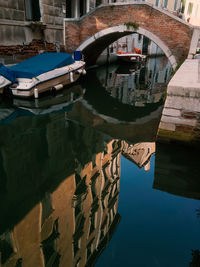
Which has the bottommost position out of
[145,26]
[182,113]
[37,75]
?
[182,113]

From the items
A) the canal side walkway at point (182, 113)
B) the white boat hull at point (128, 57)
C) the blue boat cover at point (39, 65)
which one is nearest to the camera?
the canal side walkway at point (182, 113)

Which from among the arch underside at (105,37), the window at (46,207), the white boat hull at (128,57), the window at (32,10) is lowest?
the window at (46,207)

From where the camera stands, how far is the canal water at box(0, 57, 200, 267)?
8.01 feet

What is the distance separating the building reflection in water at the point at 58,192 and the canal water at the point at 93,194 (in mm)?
12

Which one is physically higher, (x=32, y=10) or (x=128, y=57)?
(x=32, y=10)

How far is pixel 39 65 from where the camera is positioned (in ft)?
25.1

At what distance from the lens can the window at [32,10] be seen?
30.8 ft

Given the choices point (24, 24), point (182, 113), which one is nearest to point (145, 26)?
point (24, 24)

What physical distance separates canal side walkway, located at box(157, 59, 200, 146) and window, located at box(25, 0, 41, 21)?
25.9 ft

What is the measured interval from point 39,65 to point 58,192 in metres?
5.62

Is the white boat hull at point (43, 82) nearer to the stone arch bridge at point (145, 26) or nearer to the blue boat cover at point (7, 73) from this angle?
the blue boat cover at point (7, 73)

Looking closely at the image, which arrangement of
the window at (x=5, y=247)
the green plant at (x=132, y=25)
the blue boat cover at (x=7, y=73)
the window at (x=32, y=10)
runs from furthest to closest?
the green plant at (x=132, y=25) < the window at (x=32, y=10) < the blue boat cover at (x=7, y=73) < the window at (x=5, y=247)

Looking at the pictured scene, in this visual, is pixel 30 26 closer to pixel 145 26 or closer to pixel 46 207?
pixel 145 26

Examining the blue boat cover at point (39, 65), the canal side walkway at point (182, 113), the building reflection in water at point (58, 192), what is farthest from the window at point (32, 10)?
the canal side walkway at point (182, 113)
